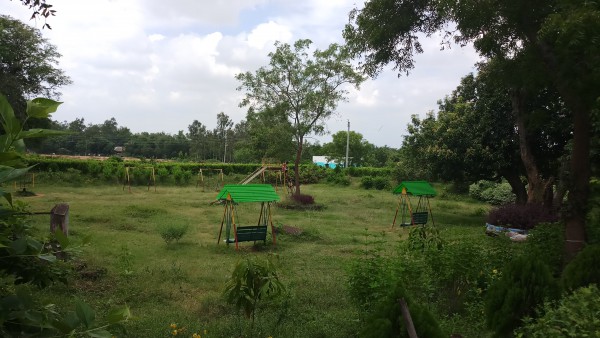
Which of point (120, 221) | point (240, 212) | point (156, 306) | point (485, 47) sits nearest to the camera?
point (156, 306)

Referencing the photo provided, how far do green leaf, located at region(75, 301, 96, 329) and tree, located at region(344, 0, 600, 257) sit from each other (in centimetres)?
586

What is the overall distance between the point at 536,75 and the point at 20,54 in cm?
2604

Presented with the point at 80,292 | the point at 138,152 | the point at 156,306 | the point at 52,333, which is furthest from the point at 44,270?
the point at 138,152

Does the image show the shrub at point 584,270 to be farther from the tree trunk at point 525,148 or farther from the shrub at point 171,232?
the tree trunk at point 525,148

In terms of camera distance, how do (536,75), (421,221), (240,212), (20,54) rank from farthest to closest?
(20,54), (240,212), (421,221), (536,75)

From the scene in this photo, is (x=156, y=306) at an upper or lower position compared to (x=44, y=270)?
lower

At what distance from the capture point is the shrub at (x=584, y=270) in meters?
3.68

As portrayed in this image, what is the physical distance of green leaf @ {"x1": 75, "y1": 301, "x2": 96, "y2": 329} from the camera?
1.00 meters

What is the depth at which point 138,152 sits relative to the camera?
62.1 m

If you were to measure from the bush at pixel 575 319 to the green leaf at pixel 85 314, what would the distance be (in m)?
2.34

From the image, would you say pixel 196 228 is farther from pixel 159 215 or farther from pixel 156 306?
pixel 156 306

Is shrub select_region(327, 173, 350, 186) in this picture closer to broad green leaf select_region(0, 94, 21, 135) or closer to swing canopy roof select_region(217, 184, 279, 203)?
swing canopy roof select_region(217, 184, 279, 203)

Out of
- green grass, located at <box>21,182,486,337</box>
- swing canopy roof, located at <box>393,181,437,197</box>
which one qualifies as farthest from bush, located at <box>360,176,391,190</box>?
swing canopy roof, located at <box>393,181,437,197</box>

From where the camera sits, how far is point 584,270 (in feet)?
12.3
